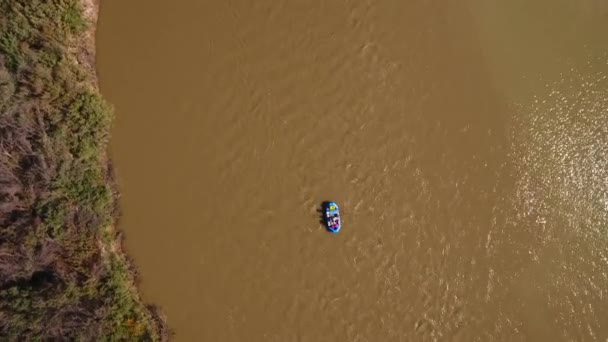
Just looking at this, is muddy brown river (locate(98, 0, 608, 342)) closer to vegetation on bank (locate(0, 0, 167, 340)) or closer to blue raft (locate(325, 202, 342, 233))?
blue raft (locate(325, 202, 342, 233))

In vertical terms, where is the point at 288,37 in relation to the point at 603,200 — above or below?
above

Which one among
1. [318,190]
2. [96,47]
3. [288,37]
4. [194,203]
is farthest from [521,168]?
[96,47]

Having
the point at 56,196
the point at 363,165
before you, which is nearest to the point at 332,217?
the point at 363,165

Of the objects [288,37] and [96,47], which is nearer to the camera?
[96,47]

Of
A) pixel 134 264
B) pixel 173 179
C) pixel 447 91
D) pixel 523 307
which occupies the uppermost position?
Result: pixel 447 91

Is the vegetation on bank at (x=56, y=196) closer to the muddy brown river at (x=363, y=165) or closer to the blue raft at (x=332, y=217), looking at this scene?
the muddy brown river at (x=363, y=165)

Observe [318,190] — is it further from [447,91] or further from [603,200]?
[603,200]

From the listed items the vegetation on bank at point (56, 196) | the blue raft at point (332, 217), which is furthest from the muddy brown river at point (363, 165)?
the vegetation on bank at point (56, 196)
